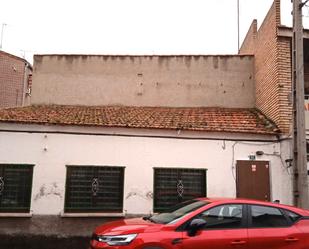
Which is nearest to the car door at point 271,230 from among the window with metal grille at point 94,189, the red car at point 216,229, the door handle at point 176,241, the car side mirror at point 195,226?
the red car at point 216,229

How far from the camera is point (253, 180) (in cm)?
1186

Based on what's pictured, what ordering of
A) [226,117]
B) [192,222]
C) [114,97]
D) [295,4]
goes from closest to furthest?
[192,222]
[295,4]
[226,117]
[114,97]

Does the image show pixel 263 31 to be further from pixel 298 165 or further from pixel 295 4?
pixel 298 165

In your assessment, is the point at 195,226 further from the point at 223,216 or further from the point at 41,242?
the point at 41,242

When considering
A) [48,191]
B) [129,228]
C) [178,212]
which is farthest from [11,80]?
[129,228]

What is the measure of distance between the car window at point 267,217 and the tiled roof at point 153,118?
197 inches

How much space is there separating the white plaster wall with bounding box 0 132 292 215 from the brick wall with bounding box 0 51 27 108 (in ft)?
35.9

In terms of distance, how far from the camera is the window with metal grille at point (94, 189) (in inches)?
444

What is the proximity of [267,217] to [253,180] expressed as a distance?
4.95 m

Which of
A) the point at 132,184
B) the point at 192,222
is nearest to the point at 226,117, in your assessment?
the point at 132,184

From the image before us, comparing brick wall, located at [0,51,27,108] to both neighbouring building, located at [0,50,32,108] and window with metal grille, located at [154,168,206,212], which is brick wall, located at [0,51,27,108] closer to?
neighbouring building, located at [0,50,32,108]

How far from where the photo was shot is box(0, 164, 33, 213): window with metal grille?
10930 mm

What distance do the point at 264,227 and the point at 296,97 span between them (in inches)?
134

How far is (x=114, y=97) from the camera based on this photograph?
52.8 ft
